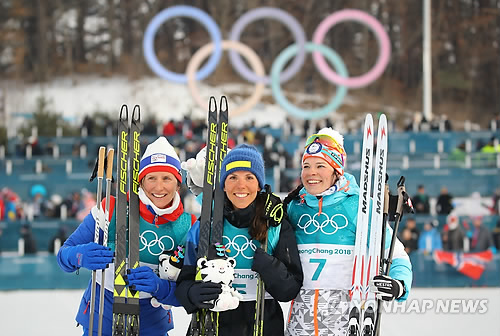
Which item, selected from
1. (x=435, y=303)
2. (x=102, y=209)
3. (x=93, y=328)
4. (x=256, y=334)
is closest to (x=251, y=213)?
(x=256, y=334)

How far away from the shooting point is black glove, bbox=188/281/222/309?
2.44 metres

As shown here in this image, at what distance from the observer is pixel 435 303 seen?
6457mm

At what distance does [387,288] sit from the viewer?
102 inches

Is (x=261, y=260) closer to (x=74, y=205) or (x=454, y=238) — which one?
(x=454, y=238)

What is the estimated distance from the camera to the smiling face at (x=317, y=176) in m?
2.67

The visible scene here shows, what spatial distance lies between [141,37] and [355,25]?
5.99m

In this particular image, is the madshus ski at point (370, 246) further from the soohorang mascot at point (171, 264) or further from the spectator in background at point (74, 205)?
the spectator in background at point (74, 205)

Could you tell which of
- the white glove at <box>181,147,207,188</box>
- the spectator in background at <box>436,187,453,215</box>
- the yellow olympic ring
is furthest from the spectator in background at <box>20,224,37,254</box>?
the yellow olympic ring

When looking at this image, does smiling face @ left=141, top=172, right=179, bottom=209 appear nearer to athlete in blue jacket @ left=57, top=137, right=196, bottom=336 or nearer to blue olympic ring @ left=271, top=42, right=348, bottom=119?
athlete in blue jacket @ left=57, top=137, right=196, bottom=336

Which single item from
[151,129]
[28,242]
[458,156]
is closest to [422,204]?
[458,156]

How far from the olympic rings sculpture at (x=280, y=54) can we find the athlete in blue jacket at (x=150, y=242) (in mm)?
15768

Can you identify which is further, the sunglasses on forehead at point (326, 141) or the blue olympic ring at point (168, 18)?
the blue olympic ring at point (168, 18)

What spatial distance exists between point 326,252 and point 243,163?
1.58 ft

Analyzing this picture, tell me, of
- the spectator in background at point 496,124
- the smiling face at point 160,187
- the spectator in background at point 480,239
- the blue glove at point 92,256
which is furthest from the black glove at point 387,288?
the spectator in background at point 496,124
